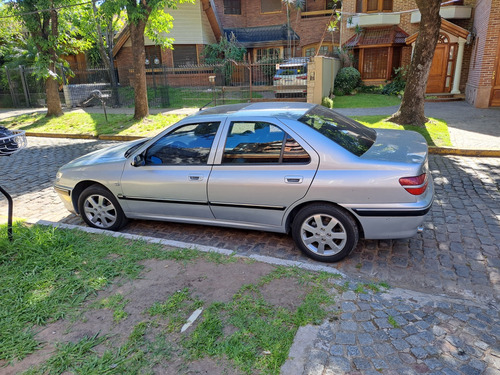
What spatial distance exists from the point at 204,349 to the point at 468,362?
6.01ft

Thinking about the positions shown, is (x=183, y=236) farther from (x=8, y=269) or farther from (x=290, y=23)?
(x=290, y=23)

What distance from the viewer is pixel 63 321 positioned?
3047 mm

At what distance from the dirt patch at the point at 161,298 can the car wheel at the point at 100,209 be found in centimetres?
130

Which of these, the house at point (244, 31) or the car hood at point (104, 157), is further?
the house at point (244, 31)

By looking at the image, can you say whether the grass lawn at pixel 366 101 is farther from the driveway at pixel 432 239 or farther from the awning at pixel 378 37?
the driveway at pixel 432 239

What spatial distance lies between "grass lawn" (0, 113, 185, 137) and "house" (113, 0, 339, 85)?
901cm

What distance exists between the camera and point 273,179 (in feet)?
12.9

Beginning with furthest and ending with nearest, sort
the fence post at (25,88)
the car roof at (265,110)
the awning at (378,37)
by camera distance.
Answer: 1. the fence post at (25,88)
2. the awning at (378,37)
3. the car roof at (265,110)

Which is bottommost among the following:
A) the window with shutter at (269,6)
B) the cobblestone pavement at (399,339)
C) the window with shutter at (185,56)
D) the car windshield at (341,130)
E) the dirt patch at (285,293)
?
the cobblestone pavement at (399,339)

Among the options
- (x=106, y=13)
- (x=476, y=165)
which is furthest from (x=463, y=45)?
(x=106, y=13)

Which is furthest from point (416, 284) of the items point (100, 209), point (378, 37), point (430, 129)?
point (378, 37)

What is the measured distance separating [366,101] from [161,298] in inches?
643

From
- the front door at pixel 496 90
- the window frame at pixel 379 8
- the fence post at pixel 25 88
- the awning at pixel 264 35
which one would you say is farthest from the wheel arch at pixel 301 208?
the fence post at pixel 25 88

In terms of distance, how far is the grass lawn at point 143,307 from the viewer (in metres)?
2.60
